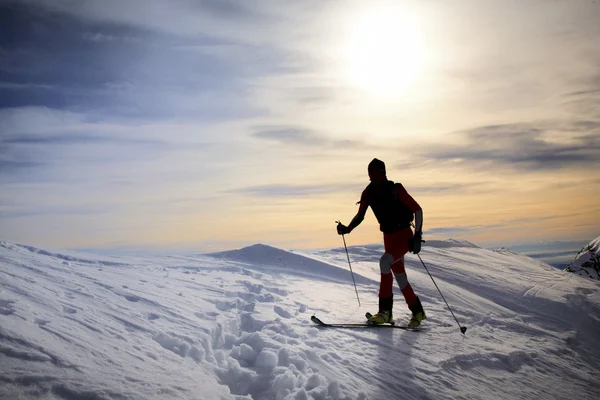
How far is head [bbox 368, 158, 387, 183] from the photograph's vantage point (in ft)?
23.9

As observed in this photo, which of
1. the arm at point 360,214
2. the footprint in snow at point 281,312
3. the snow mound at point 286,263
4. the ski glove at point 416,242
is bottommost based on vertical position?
the footprint in snow at point 281,312

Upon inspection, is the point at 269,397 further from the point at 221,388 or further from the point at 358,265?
the point at 358,265

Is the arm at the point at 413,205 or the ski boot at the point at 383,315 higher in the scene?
the arm at the point at 413,205

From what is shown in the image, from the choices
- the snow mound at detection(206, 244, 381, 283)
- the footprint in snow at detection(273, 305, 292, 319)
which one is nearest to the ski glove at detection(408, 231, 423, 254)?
the footprint in snow at detection(273, 305, 292, 319)

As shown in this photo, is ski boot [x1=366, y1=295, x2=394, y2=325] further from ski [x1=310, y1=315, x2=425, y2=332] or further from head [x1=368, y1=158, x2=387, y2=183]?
head [x1=368, y1=158, x2=387, y2=183]

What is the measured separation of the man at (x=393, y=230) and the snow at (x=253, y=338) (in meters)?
0.56

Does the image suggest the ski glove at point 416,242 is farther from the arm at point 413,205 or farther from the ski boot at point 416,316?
the ski boot at point 416,316

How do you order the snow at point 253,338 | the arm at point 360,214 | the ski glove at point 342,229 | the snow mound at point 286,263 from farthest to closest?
the snow mound at point 286,263 < the ski glove at point 342,229 < the arm at point 360,214 < the snow at point 253,338

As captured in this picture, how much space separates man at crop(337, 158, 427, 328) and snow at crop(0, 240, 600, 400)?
56 centimetres

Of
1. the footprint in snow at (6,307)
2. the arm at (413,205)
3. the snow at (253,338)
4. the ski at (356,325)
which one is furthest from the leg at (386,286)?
the footprint in snow at (6,307)

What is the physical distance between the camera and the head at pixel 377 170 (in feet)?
23.9

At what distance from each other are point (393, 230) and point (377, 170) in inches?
43.2

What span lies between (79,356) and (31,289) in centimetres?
165

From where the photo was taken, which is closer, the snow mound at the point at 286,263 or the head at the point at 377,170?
the head at the point at 377,170
